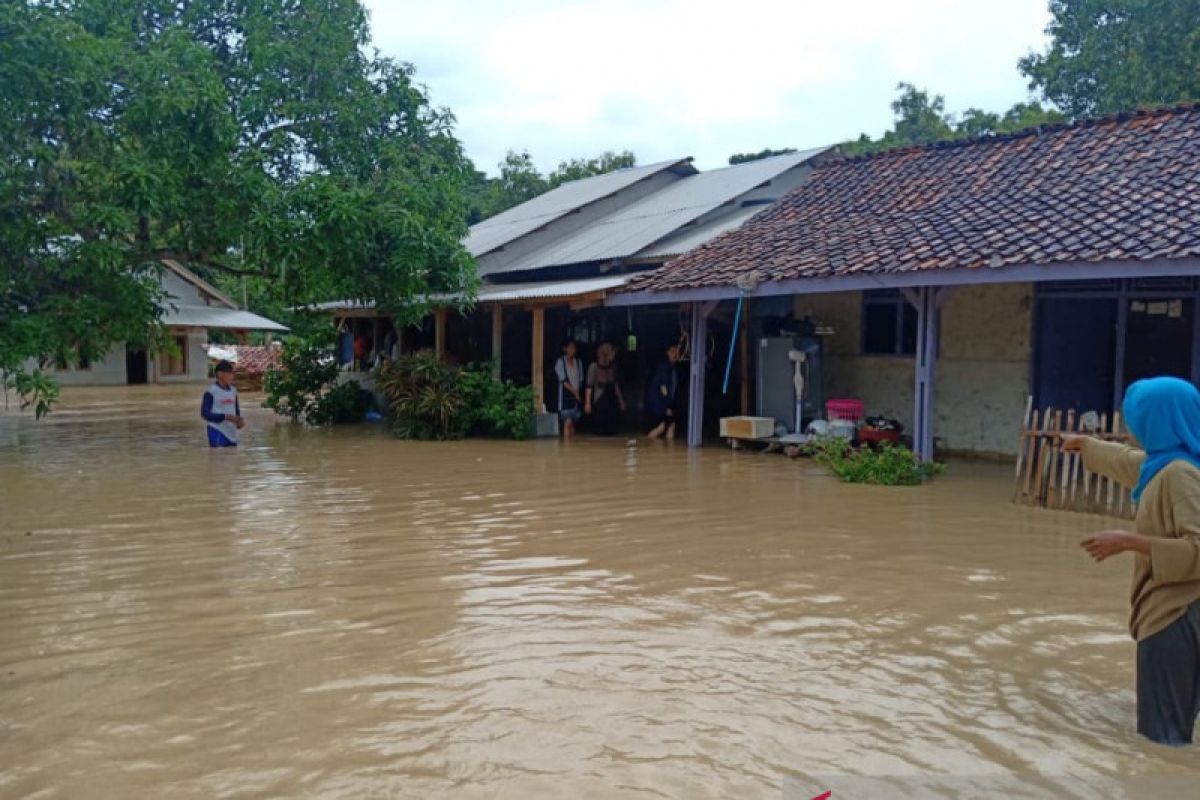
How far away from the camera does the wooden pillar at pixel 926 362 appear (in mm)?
10672

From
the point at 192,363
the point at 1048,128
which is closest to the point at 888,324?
the point at 1048,128

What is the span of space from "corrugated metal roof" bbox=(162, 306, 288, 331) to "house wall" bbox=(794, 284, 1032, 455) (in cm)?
2078

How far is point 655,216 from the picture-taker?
17.8 m

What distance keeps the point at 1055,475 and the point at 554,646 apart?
19.0 feet

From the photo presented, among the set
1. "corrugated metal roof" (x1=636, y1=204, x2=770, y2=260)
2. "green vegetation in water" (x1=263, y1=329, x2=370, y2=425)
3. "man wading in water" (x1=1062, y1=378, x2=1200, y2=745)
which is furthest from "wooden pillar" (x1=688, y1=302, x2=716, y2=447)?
"man wading in water" (x1=1062, y1=378, x2=1200, y2=745)

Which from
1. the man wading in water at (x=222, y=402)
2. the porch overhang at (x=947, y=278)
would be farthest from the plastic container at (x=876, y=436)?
the man wading in water at (x=222, y=402)

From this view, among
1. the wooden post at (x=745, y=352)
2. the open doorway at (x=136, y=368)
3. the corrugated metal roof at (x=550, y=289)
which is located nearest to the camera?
the corrugated metal roof at (x=550, y=289)

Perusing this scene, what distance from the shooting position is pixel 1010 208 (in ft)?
36.6

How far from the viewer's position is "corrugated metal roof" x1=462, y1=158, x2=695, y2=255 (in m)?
19.0

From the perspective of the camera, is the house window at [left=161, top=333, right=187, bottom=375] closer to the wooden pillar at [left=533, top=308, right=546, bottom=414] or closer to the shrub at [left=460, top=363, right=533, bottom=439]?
the shrub at [left=460, top=363, right=533, bottom=439]

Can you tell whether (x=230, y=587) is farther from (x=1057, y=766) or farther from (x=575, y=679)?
(x=1057, y=766)

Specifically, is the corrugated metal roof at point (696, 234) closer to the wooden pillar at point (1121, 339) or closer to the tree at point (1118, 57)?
the wooden pillar at point (1121, 339)

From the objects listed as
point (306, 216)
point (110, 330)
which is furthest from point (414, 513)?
point (110, 330)

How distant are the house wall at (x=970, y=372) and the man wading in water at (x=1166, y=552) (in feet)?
27.8
